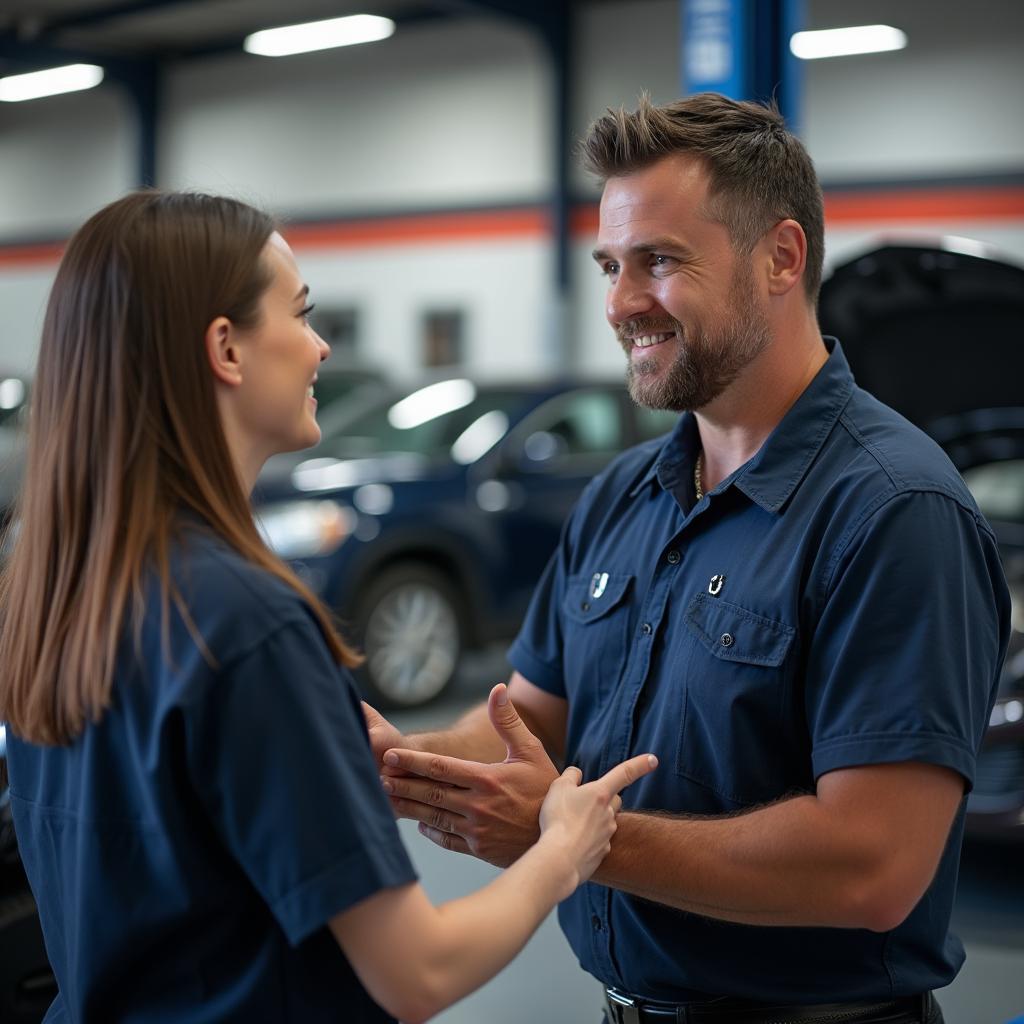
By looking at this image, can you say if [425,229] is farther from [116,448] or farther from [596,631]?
[116,448]

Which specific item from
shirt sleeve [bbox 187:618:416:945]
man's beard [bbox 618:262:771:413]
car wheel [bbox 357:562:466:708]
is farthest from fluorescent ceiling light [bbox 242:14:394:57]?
shirt sleeve [bbox 187:618:416:945]

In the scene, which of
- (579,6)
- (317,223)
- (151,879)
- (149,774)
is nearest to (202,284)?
(149,774)

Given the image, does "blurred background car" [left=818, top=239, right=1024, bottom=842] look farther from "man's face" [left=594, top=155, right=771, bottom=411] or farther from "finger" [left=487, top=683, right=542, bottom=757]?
"finger" [left=487, top=683, right=542, bottom=757]

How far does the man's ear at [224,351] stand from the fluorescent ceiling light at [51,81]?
1751 cm

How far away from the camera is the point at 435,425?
701cm

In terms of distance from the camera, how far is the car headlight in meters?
6.28

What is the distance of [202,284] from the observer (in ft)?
4.57

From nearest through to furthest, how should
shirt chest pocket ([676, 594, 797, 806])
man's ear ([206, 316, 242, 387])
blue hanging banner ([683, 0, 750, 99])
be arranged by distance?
man's ear ([206, 316, 242, 387]) < shirt chest pocket ([676, 594, 797, 806]) < blue hanging banner ([683, 0, 750, 99])

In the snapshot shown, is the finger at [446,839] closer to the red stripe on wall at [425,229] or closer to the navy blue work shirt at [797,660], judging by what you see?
the navy blue work shirt at [797,660]

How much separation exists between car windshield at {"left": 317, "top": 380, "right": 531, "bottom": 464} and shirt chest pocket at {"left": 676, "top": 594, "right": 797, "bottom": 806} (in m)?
5.04

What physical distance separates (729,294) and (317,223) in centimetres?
1540

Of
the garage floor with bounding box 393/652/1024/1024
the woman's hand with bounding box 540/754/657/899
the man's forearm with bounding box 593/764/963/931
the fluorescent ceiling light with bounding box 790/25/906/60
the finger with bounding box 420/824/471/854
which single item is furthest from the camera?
the fluorescent ceiling light with bounding box 790/25/906/60

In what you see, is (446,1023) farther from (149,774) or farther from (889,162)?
(889,162)

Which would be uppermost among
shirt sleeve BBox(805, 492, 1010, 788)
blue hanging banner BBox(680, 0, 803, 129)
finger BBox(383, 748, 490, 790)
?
blue hanging banner BBox(680, 0, 803, 129)
